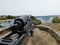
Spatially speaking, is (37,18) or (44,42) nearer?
(44,42)

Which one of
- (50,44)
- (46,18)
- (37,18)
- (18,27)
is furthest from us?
(37,18)

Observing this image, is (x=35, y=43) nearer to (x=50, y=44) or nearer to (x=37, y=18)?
(x=50, y=44)

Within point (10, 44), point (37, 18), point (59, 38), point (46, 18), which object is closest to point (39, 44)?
point (59, 38)

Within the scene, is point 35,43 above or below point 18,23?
below

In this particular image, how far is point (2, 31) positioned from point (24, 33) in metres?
3.60

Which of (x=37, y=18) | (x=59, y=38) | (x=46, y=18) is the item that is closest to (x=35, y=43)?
(x=59, y=38)

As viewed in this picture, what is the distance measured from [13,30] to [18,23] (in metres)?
0.30

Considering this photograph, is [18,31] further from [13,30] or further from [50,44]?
[50,44]

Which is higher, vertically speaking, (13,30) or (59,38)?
(13,30)

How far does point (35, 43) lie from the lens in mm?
5883

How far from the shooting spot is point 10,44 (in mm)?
3248

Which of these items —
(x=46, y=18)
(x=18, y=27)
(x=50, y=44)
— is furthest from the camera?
(x=46, y=18)

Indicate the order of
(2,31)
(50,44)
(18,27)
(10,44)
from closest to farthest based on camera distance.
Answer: (10,44), (18,27), (50,44), (2,31)

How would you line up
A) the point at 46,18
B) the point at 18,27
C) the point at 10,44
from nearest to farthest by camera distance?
the point at 10,44
the point at 18,27
the point at 46,18
